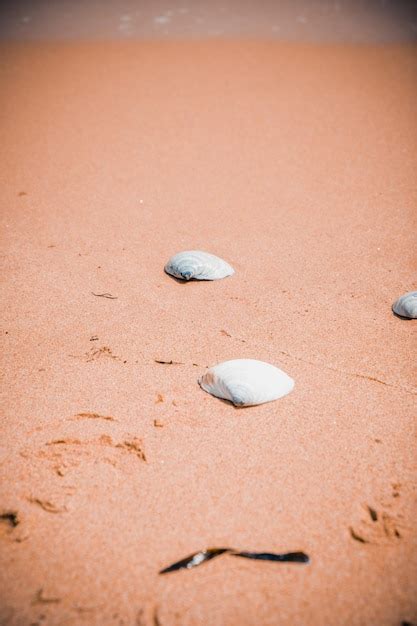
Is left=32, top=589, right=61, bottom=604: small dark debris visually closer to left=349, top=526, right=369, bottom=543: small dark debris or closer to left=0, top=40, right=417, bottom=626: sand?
left=0, top=40, right=417, bottom=626: sand

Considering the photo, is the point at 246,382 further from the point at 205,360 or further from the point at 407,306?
the point at 407,306

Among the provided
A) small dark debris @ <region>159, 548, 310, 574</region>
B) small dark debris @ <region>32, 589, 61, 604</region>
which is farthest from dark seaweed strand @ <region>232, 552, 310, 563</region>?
small dark debris @ <region>32, 589, 61, 604</region>

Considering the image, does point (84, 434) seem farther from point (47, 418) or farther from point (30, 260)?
point (30, 260)

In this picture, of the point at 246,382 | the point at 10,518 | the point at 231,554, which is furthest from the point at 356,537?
the point at 10,518

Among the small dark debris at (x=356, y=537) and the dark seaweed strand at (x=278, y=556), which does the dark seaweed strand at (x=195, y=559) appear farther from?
the small dark debris at (x=356, y=537)

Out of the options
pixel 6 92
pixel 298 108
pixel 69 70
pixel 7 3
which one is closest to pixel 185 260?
pixel 298 108
